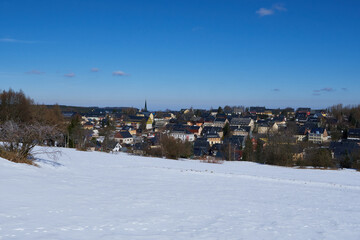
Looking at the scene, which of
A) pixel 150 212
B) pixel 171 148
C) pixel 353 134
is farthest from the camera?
pixel 353 134

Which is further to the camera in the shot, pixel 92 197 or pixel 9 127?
pixel 9 127

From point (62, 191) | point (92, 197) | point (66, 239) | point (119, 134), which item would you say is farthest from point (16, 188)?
point (119, 134)

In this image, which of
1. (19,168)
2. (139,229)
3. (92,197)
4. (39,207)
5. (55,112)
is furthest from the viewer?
(55,112)

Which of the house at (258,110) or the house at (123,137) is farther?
the house at (258,110)

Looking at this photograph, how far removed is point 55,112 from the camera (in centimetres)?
3469

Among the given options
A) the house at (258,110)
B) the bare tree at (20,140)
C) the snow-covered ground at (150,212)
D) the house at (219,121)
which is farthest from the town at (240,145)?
the house at (258,110)

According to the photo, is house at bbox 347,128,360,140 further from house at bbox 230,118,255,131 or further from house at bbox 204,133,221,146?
house at bbox 230,118,255,131

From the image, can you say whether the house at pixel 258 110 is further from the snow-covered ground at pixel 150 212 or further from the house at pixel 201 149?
the snow-covered ground at pixel 150 212

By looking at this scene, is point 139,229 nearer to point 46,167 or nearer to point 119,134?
point 46,167

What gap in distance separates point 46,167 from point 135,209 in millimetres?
5067

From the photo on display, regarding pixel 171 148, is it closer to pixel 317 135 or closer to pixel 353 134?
pixel 353 134

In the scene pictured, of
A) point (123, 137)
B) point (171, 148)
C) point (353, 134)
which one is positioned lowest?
point (123, 137)

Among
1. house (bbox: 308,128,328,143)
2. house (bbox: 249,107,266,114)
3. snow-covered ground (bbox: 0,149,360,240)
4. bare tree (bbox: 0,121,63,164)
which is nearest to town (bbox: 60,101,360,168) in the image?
house (bbox: 308,128,328,143)

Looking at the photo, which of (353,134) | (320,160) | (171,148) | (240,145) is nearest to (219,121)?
(353,134)
